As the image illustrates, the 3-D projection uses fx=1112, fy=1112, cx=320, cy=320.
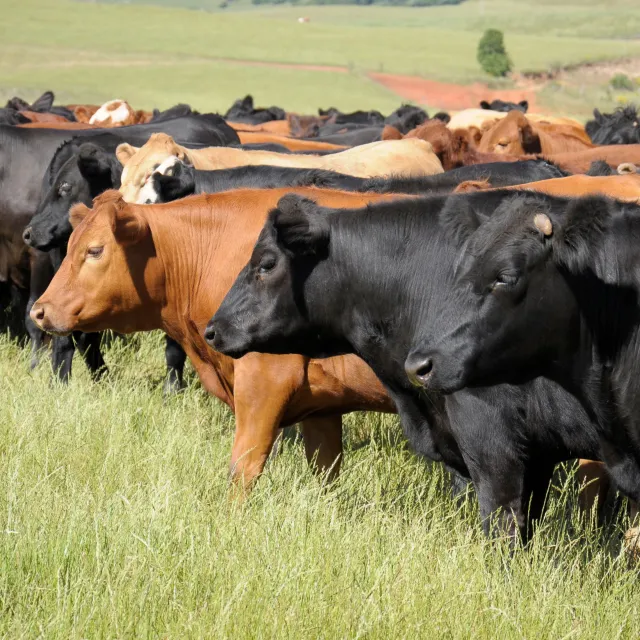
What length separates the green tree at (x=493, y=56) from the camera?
68.9 metres

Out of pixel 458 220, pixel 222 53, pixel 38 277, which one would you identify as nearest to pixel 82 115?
pixel 38 277

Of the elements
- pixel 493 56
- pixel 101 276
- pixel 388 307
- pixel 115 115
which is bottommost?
pixel 493 56

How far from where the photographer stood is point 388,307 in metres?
4.41

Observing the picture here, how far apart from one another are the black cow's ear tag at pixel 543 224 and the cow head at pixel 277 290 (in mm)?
1023

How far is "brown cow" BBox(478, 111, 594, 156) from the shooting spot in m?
12.8

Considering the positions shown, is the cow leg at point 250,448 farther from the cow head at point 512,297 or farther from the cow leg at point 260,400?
the cow head at point 512,297

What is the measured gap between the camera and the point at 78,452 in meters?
5.54

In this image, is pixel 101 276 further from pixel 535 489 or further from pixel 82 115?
pixel 82 115

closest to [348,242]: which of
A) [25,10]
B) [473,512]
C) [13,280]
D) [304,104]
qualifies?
[473,512]

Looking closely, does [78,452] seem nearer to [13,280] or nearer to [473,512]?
[473,512]

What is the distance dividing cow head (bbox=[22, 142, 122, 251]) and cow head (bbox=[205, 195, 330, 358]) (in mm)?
3460

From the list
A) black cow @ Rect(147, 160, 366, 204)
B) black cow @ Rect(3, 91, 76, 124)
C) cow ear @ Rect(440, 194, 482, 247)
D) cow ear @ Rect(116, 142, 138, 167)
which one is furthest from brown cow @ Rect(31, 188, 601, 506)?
black cow @ Rect(3, 91, 76, 124)

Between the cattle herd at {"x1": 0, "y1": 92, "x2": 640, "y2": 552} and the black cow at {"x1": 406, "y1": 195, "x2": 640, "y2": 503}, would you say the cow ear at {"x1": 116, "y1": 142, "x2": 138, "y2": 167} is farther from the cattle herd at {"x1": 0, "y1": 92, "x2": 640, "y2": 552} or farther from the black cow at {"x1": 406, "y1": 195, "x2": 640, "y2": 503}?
the black cow at {"x1": 406, "y1": 195, "x2": 640, "y2": 503}

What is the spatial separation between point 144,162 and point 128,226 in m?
2.24
